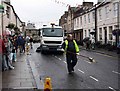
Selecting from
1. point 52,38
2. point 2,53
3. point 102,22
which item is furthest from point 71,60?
point 102,22

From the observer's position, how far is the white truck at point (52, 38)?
27.1 m

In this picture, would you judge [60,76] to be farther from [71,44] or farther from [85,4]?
[85,4]

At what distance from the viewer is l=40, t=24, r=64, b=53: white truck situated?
27062 millimetres

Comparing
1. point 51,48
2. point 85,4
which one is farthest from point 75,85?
point 85,4

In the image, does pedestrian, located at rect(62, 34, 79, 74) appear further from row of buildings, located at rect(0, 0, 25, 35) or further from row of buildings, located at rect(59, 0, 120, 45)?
row of buildings, located at rect(59, 0, 120, 45)

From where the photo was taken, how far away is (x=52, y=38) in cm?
2705

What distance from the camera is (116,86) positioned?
1023cm

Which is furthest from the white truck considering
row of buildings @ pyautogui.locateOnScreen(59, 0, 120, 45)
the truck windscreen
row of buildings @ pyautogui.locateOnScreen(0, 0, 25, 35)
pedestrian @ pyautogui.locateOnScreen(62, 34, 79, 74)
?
pedestrian @ pyautogui.locateOnScreen(62, 34, 79, 74)

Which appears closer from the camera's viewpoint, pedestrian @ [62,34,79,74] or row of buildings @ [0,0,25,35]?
pedestrian @ [62,34,79,74]

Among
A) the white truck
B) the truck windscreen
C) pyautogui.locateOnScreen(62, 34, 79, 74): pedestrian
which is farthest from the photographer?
the truck windscreen

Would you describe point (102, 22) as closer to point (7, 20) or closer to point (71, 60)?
point (7, 20)

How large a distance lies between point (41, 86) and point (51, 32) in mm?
17747

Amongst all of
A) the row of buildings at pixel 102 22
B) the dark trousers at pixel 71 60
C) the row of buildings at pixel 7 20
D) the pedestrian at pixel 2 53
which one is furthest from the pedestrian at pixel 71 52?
the row of buildings at pixel 102 22

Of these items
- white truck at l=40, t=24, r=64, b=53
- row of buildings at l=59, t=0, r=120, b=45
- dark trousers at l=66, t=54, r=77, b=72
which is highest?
row of buildings at l=59, t=0, r=120, b=45
